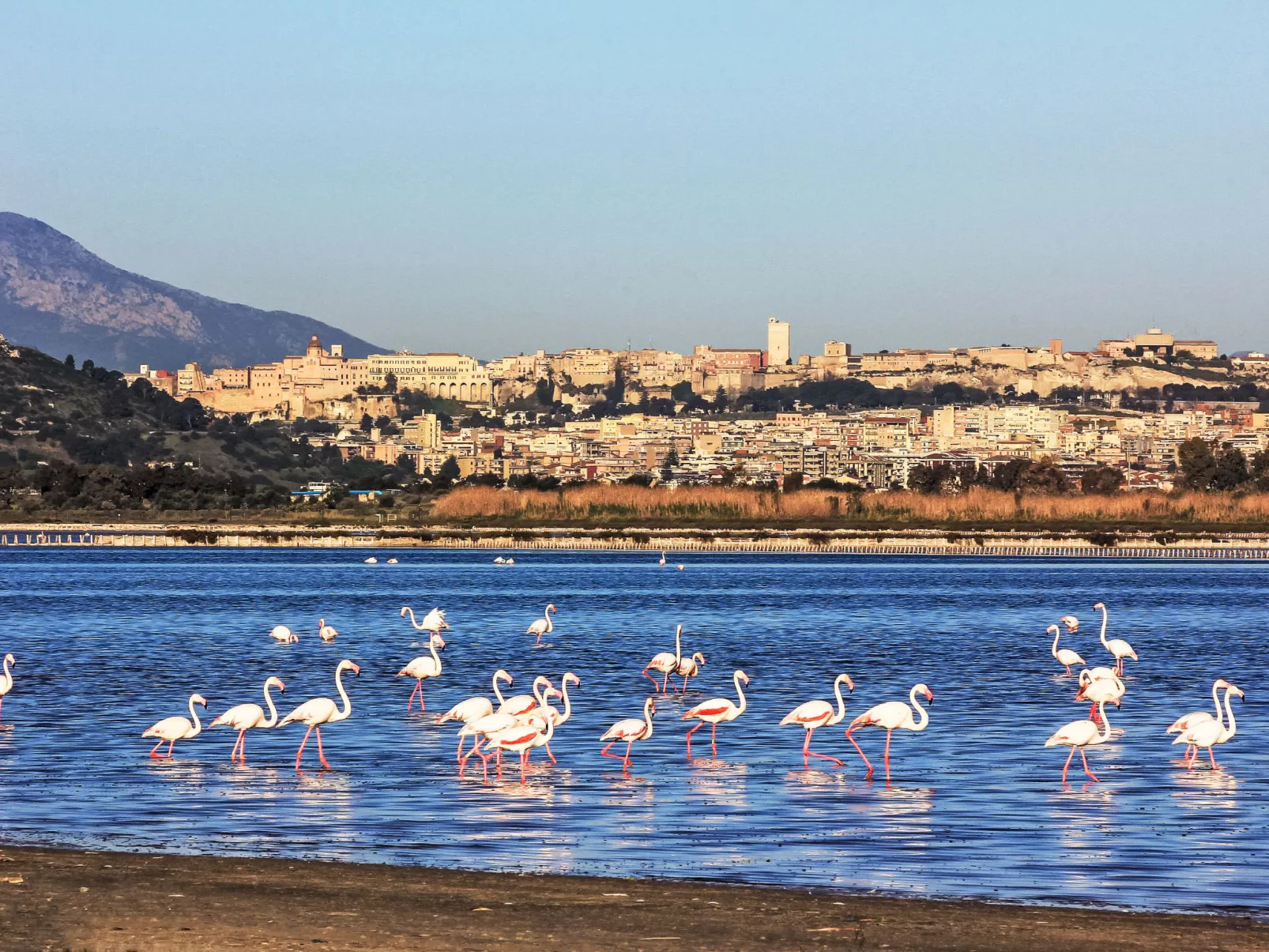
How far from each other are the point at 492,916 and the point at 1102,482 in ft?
500

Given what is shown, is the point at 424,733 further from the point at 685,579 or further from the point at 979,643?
the point at 685,579

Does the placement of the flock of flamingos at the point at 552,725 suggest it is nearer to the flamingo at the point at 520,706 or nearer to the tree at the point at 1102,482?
the flamingo at the point at 520,706

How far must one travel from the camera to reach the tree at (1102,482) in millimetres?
147000

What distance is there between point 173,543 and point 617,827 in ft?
316

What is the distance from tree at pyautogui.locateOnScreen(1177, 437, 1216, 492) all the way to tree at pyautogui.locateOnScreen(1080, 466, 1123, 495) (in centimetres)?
559

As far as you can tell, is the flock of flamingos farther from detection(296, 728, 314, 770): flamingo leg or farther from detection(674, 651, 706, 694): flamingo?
detection(674, 651, 706, 694): flamingo

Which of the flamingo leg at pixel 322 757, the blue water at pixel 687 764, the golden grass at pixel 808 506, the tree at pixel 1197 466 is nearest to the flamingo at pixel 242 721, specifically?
the blue water at pixel 687 764

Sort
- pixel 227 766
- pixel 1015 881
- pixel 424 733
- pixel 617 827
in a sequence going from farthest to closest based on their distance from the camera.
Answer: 1. pixel 424 733
2. pixel 227 766
3. pixel 617 827
4. pixel 1015 881

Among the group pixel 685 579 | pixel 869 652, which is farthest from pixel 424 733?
pixel 685 579

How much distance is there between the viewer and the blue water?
14391 mm

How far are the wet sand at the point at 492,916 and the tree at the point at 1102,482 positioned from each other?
132m

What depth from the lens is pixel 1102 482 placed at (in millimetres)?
158125

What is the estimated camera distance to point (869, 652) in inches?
1438

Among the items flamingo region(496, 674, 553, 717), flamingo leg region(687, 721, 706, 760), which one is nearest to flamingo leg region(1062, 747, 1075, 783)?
flamingo leg region(687, 721, 706, 760)
